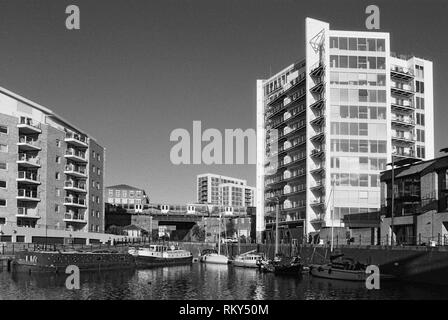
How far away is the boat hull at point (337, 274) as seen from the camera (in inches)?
2574

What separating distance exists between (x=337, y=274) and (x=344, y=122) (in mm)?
51190

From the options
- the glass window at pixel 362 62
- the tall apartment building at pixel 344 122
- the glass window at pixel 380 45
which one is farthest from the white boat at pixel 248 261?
the glass window at pixel 380 45

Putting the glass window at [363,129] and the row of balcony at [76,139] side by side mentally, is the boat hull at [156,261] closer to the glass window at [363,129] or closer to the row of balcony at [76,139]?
the row of balcony at [76,139]

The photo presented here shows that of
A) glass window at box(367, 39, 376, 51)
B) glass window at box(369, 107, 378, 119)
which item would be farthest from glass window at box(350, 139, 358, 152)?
glass window at box(367, 39, 376, 51)

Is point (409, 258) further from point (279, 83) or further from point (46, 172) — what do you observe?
point (279, 83)

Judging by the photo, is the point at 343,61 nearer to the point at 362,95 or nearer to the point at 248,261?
the point at 362,95

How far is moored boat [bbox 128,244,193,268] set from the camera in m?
96.6

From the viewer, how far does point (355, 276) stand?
215 ft

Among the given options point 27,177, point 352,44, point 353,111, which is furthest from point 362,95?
point 27,177

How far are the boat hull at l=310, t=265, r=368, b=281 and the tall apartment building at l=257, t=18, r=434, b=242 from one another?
35997 mm

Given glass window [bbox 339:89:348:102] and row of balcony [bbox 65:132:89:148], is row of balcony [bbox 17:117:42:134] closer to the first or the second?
row of balcony [bbox 65:132:89:148]

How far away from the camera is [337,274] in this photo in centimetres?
6744
